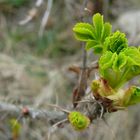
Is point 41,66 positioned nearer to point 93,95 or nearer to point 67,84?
point 67,84

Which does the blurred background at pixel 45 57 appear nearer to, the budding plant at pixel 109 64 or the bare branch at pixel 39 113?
the bare branch at pixel 39 113

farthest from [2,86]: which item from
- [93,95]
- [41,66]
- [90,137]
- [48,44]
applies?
[93,95]

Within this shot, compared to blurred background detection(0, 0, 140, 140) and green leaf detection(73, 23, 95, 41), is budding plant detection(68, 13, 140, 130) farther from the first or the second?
blurred background detection(0, 0, 140, 140)

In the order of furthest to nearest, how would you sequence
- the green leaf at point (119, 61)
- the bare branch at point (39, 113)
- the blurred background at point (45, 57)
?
the blurred background at point (45, 57), the bare branch at point (39, 113), the green leaf at point (119, 61)

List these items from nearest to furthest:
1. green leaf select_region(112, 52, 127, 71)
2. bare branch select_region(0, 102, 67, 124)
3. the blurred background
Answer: green leaf select_region(112, 52, 127, 71) → bare branch select_region(0, 102, 67, 124) → the blurred background

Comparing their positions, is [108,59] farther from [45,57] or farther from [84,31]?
[45,57]

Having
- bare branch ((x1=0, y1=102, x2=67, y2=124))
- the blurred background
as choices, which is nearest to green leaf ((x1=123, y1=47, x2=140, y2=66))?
bare branch ((x1=0, y1=102, x2=67, y2=124))

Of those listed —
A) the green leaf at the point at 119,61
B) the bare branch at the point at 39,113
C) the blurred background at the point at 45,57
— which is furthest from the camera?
the blurred background at the point at 45,57

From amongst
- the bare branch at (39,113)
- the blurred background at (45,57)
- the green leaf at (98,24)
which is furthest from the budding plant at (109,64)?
the blurred background at (45,57)
